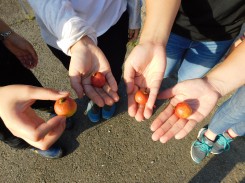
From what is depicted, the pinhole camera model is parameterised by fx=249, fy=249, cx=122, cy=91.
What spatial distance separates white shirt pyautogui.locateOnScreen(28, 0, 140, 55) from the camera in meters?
1.93

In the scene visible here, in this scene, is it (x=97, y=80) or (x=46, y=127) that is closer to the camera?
(x=46, y=127)

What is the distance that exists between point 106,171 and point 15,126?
160 cm

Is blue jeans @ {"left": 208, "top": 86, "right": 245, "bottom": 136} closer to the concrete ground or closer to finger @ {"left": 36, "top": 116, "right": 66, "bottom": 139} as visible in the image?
the concrete ground

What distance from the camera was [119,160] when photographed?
3.02 m

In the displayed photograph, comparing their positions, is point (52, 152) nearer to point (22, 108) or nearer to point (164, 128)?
point (22, 108)

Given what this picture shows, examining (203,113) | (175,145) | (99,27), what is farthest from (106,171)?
(99,27)

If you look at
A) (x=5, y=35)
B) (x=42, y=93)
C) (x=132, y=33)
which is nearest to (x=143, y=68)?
(x=132, y=33)

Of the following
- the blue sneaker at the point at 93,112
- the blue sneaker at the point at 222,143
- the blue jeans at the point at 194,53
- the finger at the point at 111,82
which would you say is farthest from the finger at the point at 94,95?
the blue sneaker at the point at 222,143

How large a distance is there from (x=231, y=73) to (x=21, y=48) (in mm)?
1939

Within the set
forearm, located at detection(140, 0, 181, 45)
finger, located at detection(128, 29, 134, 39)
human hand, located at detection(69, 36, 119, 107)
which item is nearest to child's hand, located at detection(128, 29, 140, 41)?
finger, located at detection(128, 29, 134, 39)

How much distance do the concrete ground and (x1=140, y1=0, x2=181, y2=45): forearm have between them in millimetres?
1455

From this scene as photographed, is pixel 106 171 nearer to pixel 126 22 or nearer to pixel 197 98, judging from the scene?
pixel 197 98

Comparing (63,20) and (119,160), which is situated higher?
(63,20)

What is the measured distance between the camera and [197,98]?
210 centimetres
